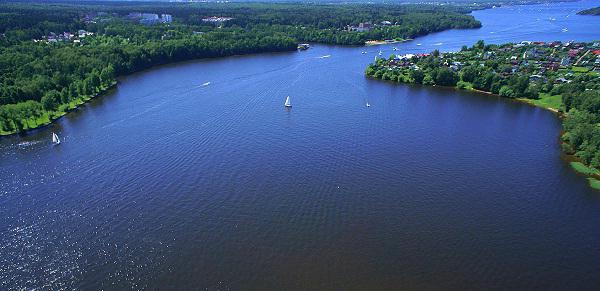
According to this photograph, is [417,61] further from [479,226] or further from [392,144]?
[479,226]

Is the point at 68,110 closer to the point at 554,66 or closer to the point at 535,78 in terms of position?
the point at 535,78

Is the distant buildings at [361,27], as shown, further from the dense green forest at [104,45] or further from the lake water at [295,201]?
the lake water at [295,201]

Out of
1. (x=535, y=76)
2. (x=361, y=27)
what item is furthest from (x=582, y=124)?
(x=361, y=27)

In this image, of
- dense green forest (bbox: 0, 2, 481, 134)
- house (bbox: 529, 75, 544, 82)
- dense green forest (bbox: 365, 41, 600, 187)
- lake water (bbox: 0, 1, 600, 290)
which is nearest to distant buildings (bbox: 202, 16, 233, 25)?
dense green forest (bbox: 0, 2, 481, 134)

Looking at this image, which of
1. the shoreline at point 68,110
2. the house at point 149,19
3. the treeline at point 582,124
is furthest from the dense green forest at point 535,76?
the house at point 149,19

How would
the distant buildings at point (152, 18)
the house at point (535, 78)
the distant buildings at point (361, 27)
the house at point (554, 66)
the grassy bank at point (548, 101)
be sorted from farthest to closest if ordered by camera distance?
the distant buildings at point (152, 18) → the distant buildings at point (361, 27) → the house at point (554, 66) → the house at point (535, 78) → the grassy bank at point (548, 101)

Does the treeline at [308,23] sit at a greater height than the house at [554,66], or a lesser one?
greater
